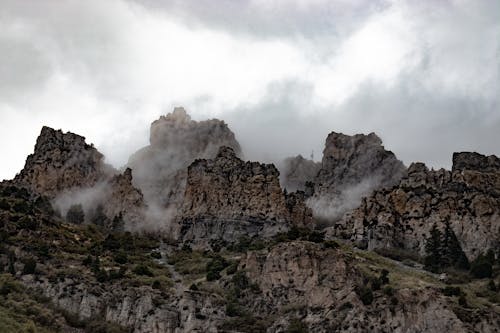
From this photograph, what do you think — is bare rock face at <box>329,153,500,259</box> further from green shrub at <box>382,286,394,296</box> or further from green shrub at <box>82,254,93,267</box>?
green shrub at <box>82,254,93,267</box>

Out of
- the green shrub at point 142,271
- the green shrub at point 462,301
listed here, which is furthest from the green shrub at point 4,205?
the green shrub at point 462,301

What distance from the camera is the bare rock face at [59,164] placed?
17050cm

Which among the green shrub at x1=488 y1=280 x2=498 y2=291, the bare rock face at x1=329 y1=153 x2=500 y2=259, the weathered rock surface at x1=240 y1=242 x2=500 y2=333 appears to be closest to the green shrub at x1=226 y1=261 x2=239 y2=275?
the weathered rock surface at x1=240 y1=242 x2=500 y2=333

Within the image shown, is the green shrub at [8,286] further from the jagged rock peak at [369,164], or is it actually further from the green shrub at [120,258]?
the jagged rock peak at [369,164]

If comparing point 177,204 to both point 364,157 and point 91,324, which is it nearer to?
point 364,157

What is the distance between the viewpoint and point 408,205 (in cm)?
14625

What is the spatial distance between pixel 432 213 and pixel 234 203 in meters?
38.5

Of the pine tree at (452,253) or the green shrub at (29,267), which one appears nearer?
the green shrub at (29,267)

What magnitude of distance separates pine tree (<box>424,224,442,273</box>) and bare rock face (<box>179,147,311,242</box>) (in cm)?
2947

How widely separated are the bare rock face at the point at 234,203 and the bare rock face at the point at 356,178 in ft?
83.1

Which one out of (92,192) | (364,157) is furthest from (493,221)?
(92,192)

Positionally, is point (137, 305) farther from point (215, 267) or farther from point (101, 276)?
point (215, 267)

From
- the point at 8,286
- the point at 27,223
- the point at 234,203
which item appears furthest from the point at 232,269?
the point at 234,203

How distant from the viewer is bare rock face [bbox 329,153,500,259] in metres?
134
